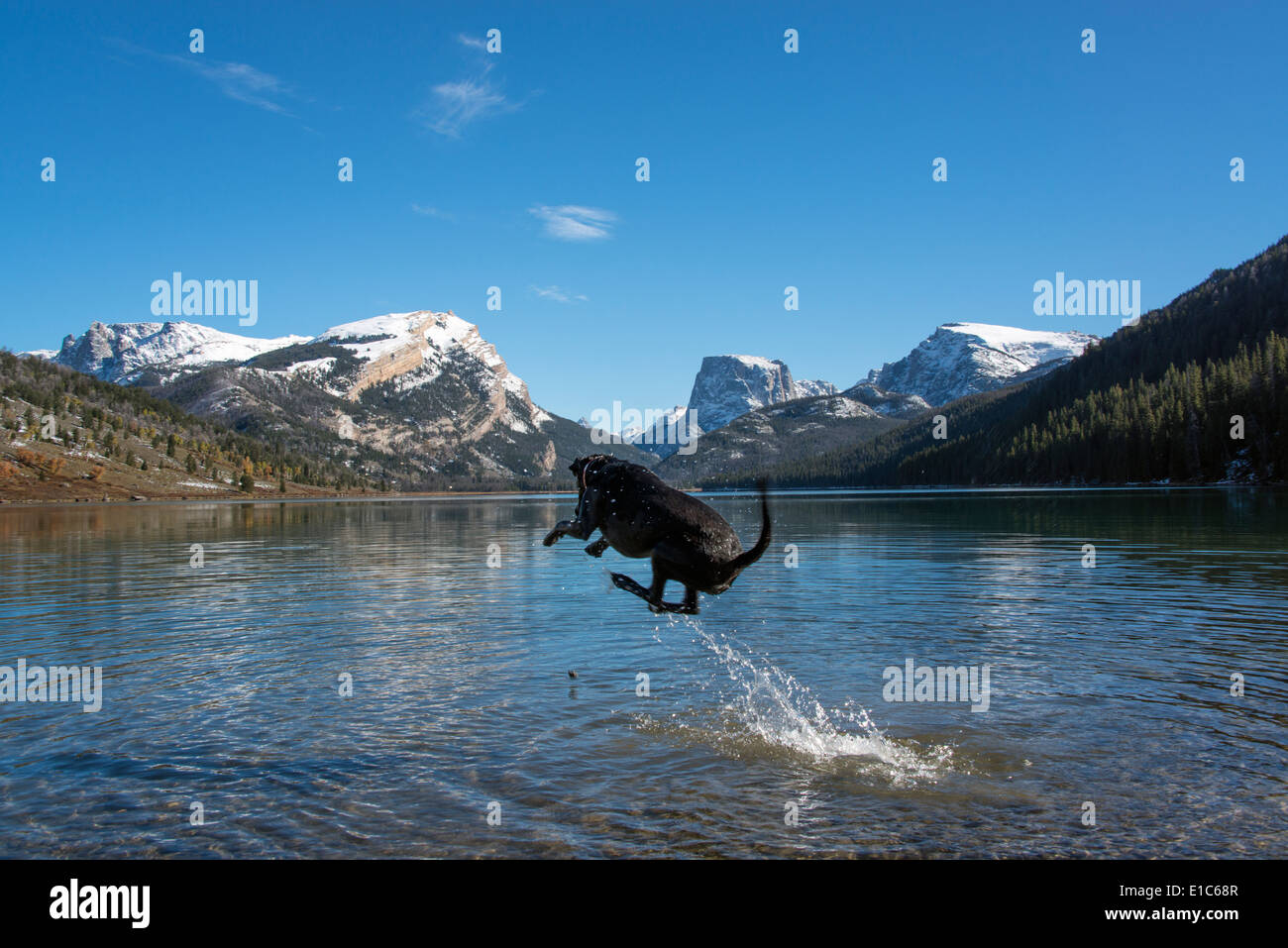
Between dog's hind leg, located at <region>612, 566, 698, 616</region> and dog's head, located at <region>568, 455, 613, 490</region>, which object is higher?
dog's head, located at <region>568, 455, 613, 490</region>

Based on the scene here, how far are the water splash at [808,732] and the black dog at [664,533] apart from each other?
2465 mm

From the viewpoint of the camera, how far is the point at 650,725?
44.3ft

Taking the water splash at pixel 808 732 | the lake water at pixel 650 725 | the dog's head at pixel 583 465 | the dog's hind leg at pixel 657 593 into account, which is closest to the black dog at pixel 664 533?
the dog's hind leg at pixel 657 593

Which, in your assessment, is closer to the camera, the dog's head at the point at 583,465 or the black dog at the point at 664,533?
A: the black dog at the point at 664,533

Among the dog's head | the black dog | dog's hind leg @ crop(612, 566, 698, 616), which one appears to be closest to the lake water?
dog's hind leg @ crop(612, 566, 698, 616)

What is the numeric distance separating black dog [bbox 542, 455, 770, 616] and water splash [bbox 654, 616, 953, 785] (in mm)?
2465

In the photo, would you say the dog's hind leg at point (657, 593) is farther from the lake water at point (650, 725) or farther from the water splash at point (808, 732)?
the water splash at point (808, 732)

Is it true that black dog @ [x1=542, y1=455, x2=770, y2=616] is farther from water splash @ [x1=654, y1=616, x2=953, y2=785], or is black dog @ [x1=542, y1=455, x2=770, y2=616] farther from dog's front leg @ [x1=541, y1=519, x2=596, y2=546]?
water splash @ [x1=654, y1=616, x2=953, y2=785]

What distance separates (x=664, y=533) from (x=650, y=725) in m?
3.83

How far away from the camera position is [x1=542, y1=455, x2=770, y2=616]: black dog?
11.7m

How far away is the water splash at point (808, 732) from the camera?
1159cm

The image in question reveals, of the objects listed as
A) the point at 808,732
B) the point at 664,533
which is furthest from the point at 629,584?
the point at 808,732
